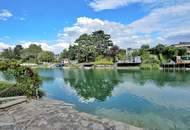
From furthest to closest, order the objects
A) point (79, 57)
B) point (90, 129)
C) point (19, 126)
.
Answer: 1. point (79, 57)
2. point (19, 126)
3. point (90, 129)

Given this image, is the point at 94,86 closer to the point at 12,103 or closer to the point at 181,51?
the point at 12,103

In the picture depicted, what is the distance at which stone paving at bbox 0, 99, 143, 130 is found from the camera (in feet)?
24.6

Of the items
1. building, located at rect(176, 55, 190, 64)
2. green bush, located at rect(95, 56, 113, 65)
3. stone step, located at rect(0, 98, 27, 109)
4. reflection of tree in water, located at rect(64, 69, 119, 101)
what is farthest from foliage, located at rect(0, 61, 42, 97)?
green bush, located at rect(95, 56, 113, 65)

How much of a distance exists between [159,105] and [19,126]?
1033 centimetres

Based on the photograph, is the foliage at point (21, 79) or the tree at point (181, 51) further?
the tree at point (181, 51)

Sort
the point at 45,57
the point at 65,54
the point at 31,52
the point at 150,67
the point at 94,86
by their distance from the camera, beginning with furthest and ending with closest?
the point at 31,52 → the point at 65,54 → the point at 45,57 → the point at 150,67 → the point at 94,86

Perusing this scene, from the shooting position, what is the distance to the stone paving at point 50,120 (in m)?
7.50

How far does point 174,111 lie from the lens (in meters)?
13.8

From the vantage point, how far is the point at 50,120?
8.28 meters

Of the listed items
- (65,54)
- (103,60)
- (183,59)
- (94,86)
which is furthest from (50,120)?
(65,54)

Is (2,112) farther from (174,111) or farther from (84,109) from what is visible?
(174,111)

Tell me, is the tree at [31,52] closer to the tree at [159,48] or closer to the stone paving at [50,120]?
the tree at [159,48]

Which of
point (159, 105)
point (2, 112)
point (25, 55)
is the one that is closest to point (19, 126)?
point (2, 112)

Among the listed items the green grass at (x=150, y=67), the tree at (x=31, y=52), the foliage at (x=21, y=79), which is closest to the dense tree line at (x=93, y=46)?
the green grass at (x=150, y=67)
